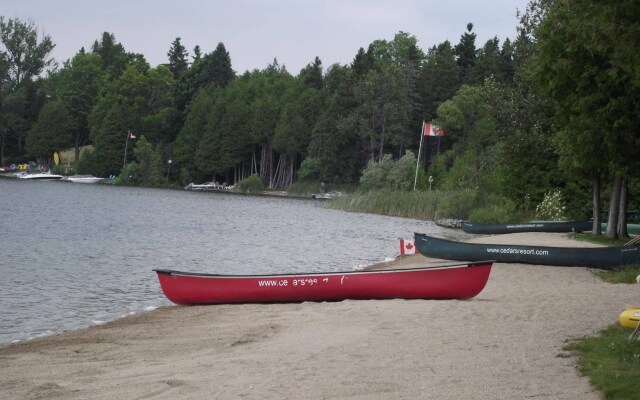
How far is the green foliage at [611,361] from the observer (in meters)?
9.35

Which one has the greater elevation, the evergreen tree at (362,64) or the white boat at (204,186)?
the evergreen tree at (362,64)

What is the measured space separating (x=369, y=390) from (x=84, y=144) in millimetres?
144560

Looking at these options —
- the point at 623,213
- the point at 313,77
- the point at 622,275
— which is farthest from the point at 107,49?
the point at 622,275

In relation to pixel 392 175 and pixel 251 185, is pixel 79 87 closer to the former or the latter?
pixel 251 185

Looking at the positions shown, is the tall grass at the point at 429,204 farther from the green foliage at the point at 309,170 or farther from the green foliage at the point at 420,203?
the green foliage at the point at 309,170

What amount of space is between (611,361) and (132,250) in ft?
86.6

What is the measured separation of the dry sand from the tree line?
22.5 metres

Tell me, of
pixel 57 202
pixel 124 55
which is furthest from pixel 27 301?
pixel 124 55

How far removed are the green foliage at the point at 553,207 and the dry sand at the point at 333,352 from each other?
1130 inches

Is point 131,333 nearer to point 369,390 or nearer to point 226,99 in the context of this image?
point 369,390

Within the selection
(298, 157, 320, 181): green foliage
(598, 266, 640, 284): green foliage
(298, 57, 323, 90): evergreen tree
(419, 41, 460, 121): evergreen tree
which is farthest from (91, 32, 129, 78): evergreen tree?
(598, 266, 640, 284): green foliage

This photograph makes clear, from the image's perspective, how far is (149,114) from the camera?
14212 centimetres

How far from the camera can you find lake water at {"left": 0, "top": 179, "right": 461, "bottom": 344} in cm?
2053

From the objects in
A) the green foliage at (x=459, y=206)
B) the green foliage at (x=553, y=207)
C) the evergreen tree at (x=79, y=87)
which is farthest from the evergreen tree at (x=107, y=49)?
the green foliage at (x=553, y=207)
